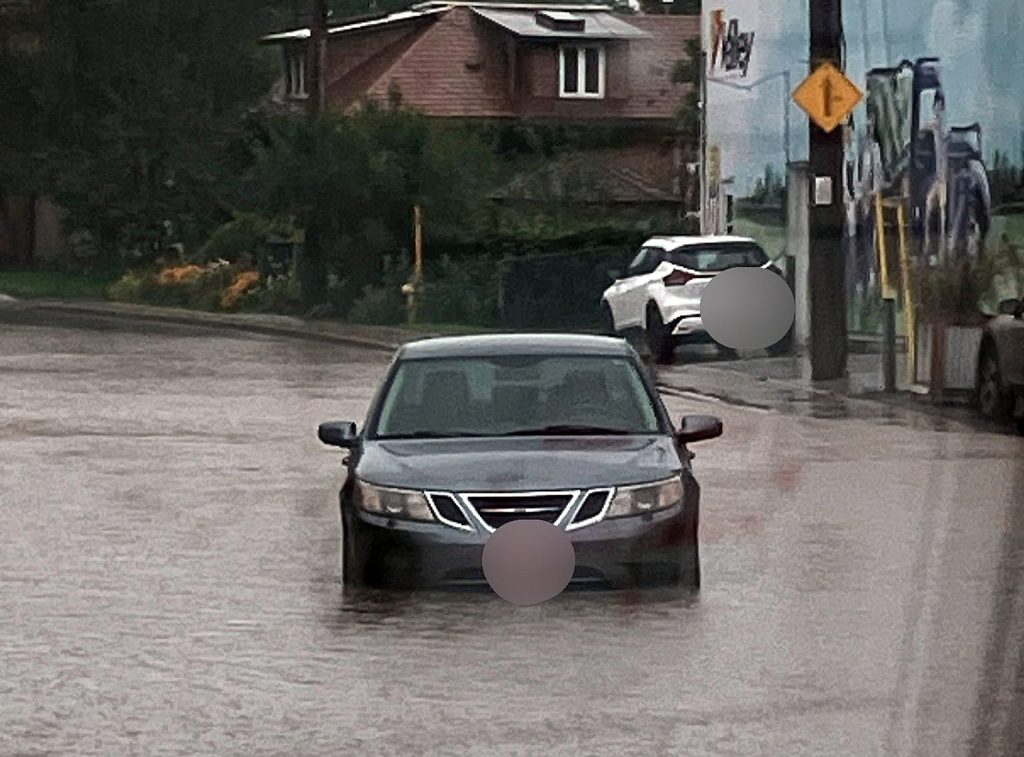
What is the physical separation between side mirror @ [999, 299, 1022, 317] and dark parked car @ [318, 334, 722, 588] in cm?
1031

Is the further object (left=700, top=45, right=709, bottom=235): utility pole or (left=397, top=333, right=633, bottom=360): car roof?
(left=700, top=45, right=709, bottom=235): utility pole

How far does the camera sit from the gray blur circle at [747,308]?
118 feet

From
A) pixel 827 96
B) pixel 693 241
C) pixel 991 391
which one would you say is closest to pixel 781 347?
pixel 693 241

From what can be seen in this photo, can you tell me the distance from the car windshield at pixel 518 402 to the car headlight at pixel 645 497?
84 cm

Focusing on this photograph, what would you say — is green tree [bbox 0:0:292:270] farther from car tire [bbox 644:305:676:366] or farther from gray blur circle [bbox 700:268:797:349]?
car tire [bbox 644:305:676:366]

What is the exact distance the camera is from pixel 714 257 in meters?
36.3

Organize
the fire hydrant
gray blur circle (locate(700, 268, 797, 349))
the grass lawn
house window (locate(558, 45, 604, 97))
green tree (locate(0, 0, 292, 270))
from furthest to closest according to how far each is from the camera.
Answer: house window (locate(558, 45, 604, 97))
green tree (locate(0, 0, 292, 270))
the grass lawn
the fire hydrant
gray blur circle (locate(700, 268, 797, 349))

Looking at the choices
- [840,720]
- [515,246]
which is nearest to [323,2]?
[515,246]

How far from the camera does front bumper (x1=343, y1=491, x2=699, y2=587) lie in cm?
1342

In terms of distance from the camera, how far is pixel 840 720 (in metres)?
10.4

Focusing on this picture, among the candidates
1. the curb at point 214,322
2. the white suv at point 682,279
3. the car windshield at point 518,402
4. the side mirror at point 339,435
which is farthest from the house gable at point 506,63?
the side mirror at point 339,435

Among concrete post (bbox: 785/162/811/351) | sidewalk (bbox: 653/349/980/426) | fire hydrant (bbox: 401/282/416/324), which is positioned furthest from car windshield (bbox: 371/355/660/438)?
fire hydrant (bbox: 401/282/416/324)

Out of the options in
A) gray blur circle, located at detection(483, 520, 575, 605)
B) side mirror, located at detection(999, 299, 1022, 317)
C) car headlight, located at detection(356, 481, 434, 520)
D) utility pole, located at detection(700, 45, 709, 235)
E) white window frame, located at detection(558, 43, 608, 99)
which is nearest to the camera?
gray blur circle, located at detection(483, 520, 575, 605)

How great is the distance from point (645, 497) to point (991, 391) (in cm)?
1273
